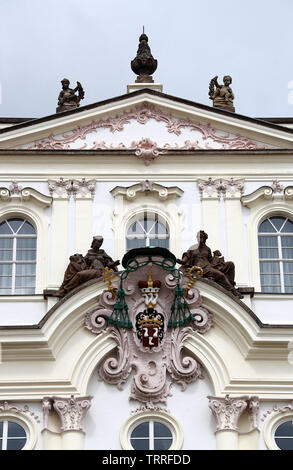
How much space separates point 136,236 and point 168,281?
2.05m

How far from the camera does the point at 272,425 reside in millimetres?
21781

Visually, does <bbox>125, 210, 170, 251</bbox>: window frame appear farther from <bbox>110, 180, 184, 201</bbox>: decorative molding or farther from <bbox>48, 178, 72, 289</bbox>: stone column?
<bbox>48, 178, 72, 289</bbox>: stone column

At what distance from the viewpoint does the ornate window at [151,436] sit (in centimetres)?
2164

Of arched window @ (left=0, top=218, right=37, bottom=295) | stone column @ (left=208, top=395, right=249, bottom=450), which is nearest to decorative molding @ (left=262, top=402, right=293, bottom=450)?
stone column @ (left=208, top=395, right=249, bottom=450)

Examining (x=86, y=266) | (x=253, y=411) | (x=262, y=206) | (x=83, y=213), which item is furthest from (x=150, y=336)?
(x=262, y=206)

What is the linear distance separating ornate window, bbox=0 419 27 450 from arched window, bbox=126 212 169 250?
14.5 feet

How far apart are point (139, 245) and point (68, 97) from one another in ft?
13.0

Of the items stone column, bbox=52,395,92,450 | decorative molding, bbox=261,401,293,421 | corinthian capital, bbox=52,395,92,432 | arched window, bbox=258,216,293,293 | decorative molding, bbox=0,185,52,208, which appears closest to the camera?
stone column, bbox=52,395,92,450

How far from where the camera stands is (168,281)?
73.8 ft

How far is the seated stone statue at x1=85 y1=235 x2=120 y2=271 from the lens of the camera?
902 inches

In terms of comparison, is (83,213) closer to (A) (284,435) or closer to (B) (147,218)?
(B) (147,218)
